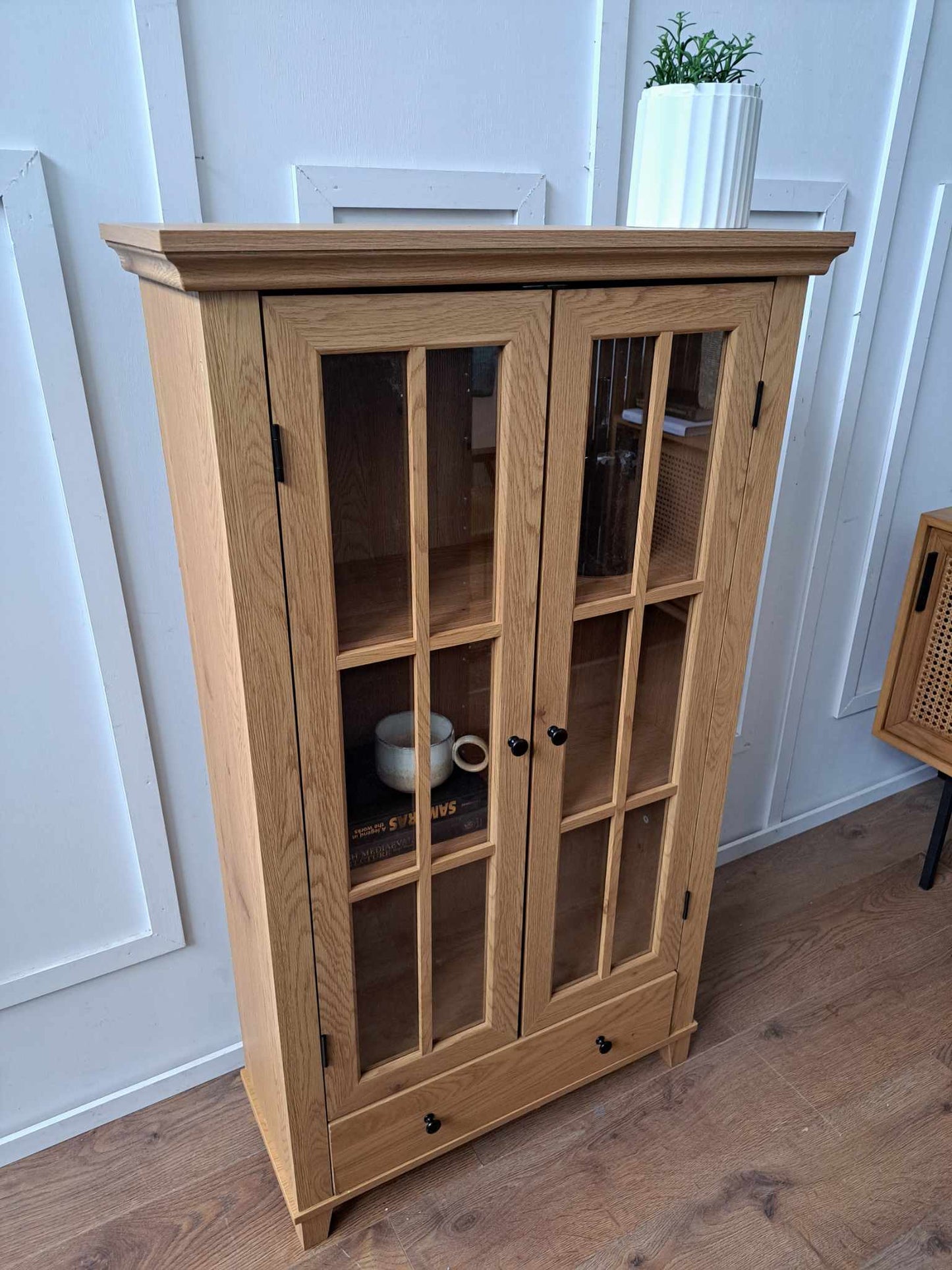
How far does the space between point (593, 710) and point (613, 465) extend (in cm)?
34

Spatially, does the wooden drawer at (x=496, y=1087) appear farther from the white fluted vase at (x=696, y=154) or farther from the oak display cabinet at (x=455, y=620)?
the white fluted vase at (x=696, y=154)

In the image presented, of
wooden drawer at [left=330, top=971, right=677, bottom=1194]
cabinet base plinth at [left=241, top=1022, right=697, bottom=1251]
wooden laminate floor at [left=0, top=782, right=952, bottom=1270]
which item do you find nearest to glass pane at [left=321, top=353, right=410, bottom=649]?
wooden drawer at [left=330, top=971, right=677, bottom=1194]

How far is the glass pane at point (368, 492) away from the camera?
0.89 metres

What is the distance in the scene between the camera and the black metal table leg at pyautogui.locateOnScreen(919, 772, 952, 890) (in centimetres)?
196

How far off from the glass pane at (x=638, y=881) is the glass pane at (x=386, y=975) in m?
0.35

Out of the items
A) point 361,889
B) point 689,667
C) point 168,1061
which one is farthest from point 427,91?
point 168,1061

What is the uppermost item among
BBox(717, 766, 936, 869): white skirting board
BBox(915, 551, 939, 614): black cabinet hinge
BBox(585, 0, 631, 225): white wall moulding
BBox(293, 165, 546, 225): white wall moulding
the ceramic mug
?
BBox(585, 0, 631, 225): white wall moulding

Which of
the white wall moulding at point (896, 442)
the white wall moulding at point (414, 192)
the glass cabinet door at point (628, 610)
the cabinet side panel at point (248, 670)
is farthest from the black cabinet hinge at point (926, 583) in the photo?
the cabinet side panel at point (248, 670)

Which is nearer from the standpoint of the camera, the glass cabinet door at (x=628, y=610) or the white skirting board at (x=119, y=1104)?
the glass cabinet door at (x=628, y=610)

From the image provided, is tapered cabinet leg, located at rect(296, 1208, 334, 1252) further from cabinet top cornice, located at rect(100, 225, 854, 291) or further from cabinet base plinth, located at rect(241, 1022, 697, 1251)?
cabinet top cornice, located at rect(100, 225, 854, 291)

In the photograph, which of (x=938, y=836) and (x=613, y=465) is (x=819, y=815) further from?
(x=613, y=465)

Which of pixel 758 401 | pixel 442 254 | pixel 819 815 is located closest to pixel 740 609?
pixel 758 401

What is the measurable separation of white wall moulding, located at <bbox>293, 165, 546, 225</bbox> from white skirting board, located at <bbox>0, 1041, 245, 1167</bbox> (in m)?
1.38

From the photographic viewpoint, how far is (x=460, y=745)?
1.16 meters
